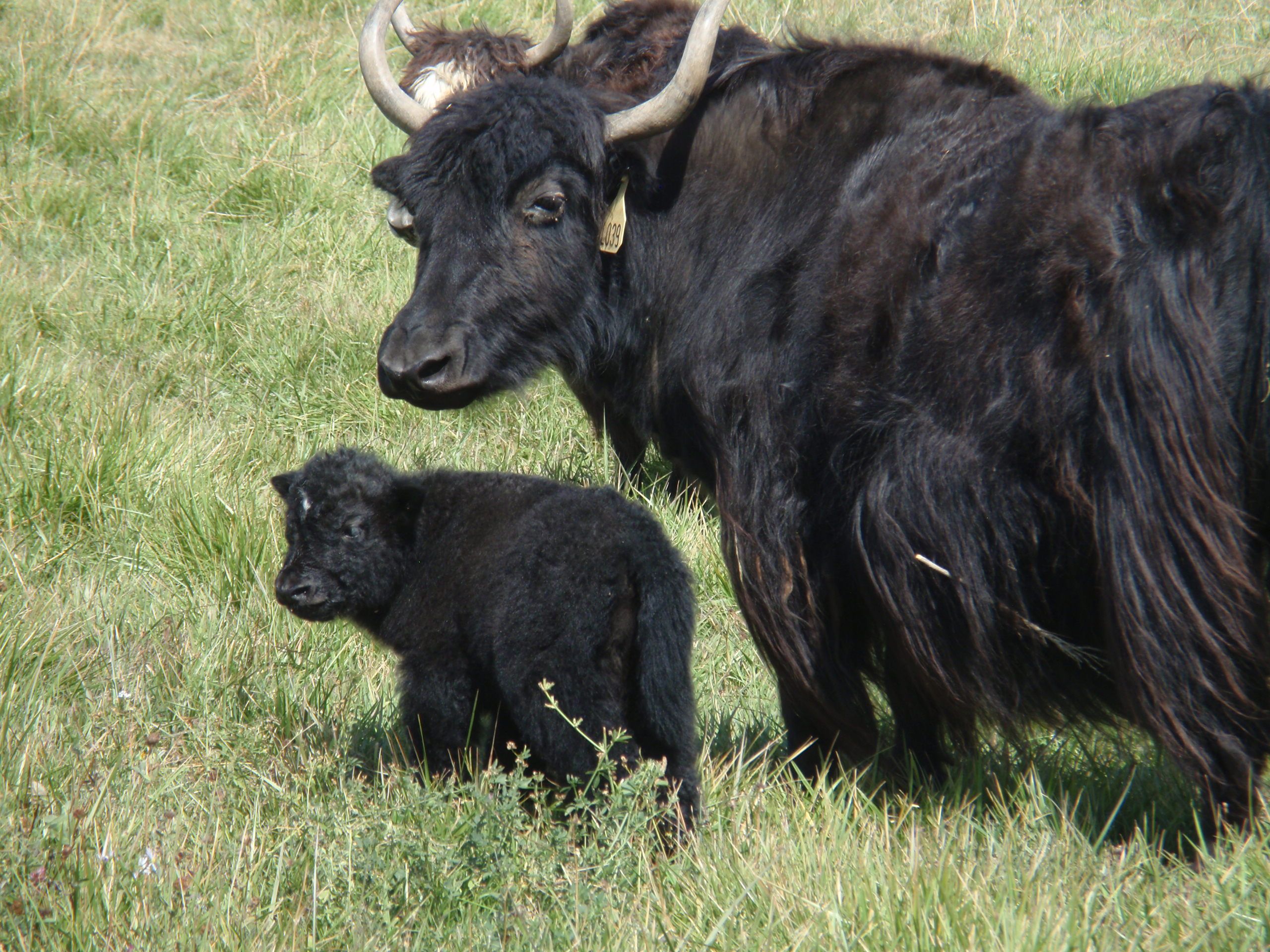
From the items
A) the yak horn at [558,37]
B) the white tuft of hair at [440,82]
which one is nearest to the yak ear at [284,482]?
the yak horn at [558,37]

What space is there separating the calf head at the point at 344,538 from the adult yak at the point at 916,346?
294 millimetres

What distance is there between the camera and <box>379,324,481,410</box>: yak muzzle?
3.23 meters

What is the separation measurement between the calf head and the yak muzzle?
0.79 ft

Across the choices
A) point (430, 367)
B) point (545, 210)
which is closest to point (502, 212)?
point (545, 210)

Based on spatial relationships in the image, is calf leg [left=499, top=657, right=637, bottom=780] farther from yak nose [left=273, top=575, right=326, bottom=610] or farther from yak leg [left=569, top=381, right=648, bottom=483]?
yak leg [left=569, top=381, right=648, bottom=483]

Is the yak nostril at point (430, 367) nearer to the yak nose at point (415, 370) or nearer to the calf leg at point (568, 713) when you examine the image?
the yak nose at point (415, 370)

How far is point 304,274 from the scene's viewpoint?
270 inches

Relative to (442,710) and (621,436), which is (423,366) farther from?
(621,436)

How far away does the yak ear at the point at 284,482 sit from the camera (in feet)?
10.8

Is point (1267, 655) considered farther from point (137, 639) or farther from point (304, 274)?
point (304, 274)

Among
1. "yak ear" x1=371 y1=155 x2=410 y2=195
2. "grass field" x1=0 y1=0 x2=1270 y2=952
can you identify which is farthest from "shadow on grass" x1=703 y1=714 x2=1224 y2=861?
"yak ear" x1=371 y1=155 x2=410 y2=195

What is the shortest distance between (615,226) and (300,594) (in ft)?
4.56

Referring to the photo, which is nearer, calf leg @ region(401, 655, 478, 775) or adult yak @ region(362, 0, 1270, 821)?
adult yak @ region(362, 0, 1270, 821)

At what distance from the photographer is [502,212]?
3.34 m
